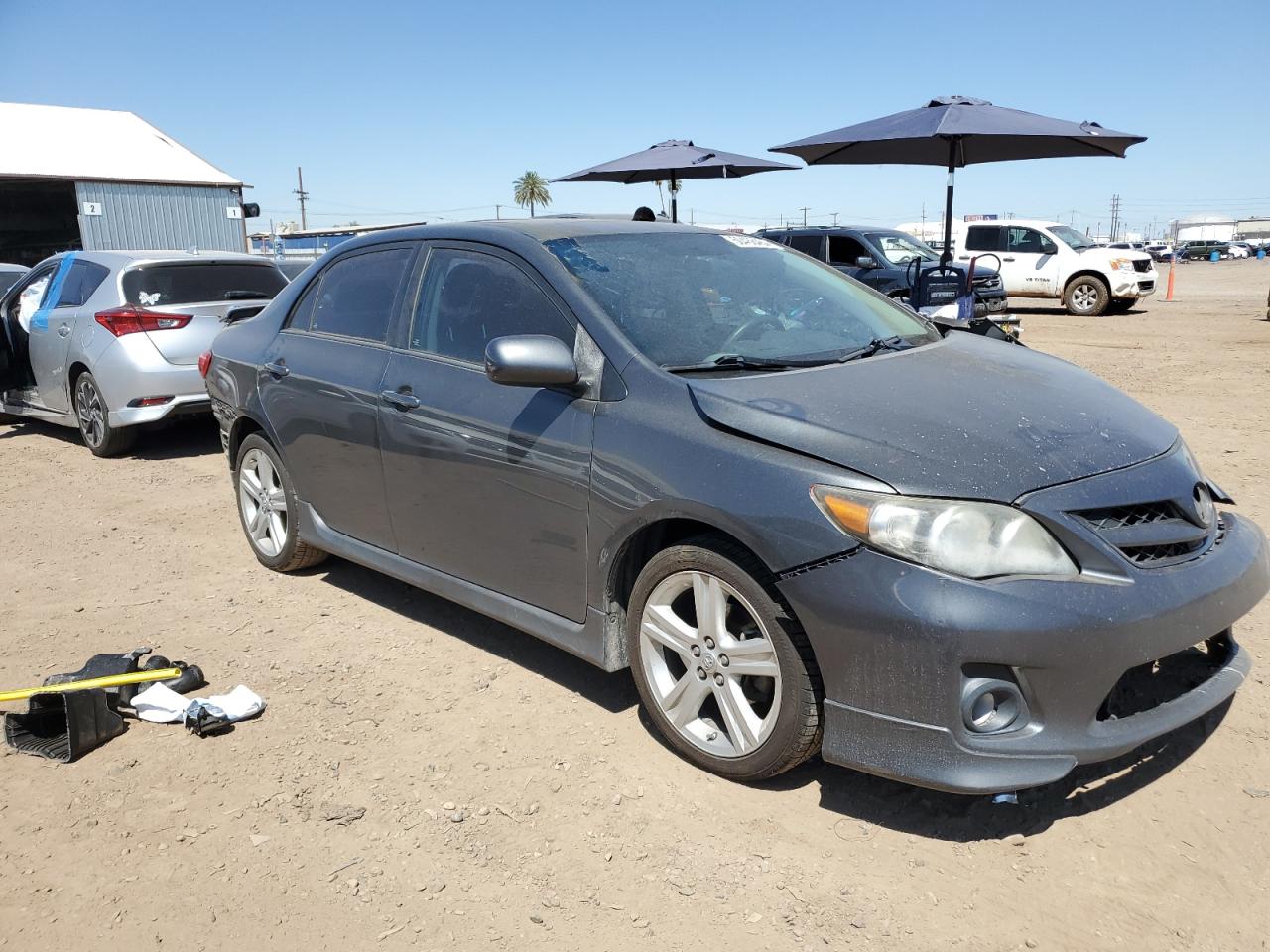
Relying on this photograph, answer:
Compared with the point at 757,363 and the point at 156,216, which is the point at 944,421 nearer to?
the point at 757,363

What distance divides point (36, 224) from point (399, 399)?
123ft

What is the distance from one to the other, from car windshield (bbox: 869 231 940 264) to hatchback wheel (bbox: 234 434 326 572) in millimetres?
12114

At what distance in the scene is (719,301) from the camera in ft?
11.5

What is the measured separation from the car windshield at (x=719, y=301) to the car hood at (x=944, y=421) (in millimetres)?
232

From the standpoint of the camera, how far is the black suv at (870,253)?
1464 cm

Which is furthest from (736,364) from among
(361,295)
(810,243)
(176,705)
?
(810,243)

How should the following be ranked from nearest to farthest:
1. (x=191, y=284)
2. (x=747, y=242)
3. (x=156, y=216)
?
(x=747, y=242)
(x=191, y=284)
(x=156, y=216)

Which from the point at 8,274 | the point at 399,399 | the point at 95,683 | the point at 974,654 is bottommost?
the point at 95,683

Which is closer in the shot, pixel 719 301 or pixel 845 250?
pixel 719 301

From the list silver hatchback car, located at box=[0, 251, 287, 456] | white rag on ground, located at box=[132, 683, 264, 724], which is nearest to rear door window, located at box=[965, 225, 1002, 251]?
silver hatchback car, located at box=[0, 251, 287, 456]

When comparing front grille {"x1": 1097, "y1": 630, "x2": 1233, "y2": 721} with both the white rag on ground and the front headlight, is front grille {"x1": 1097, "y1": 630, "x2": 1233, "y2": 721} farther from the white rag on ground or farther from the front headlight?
the white rag on ground

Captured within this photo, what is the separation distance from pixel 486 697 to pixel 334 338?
5.82ft

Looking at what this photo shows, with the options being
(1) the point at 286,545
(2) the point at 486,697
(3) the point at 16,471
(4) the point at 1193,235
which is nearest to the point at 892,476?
(2) the point at 486,697

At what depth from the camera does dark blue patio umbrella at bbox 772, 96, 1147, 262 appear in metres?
8.74
